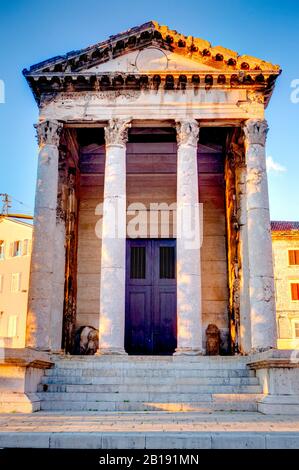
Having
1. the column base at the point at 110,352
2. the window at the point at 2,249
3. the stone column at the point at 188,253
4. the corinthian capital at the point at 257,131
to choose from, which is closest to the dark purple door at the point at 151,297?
the stone column at the point at 188,253

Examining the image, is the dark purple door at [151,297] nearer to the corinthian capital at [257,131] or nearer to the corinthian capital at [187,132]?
the corinthian capital at [187,132]

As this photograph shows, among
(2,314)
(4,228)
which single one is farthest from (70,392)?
(4,228)

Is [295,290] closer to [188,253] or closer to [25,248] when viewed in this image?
[25,248]

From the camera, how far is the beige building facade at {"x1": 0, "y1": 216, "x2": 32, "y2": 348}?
43.9m

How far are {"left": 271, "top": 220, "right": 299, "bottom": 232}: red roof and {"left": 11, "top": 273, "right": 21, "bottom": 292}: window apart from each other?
2240cm

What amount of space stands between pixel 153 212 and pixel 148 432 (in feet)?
52.4

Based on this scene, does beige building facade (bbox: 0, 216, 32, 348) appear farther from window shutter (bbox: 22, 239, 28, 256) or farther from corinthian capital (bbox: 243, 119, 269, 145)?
corinthian capital (bbox: 243, 119, 269, 145)

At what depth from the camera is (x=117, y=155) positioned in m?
19.4

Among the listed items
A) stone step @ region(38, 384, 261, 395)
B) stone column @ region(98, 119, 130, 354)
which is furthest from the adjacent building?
stone step @ region(38, 384, 261, 395)

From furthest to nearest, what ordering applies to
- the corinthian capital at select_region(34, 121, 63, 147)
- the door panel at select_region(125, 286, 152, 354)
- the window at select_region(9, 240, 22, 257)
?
1. the window at select_region(9, 240, 22, 257)
2. the door panel at select_region(125, 286, 152, 354)
3. the corinthian capital at select_region(34, 121, 63, 147)

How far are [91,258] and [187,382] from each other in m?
9.64

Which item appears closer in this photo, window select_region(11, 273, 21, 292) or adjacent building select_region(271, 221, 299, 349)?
adjacent building select_region(271, 221, 299, 349)

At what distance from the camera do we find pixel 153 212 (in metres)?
23.7

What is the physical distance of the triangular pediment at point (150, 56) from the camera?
772 inches
